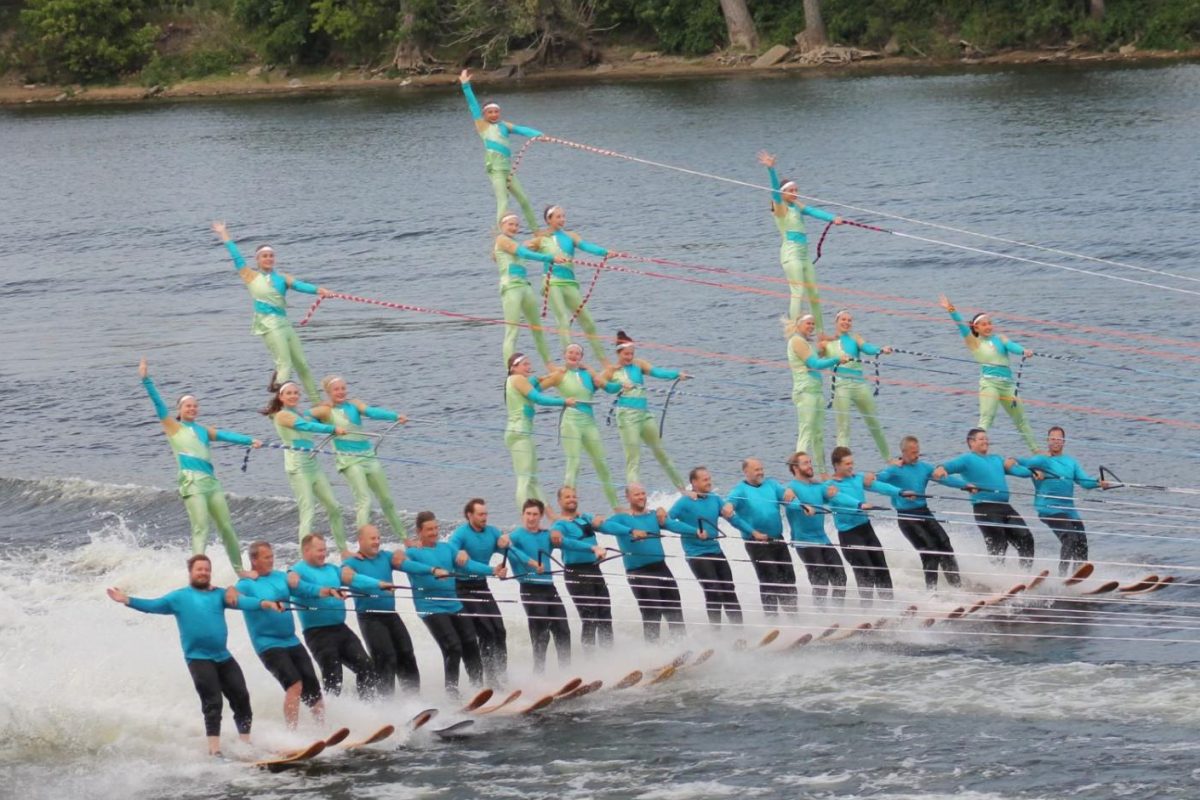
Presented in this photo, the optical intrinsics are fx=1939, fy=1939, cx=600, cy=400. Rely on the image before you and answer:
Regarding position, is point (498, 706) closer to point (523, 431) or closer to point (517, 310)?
point (523, 431)

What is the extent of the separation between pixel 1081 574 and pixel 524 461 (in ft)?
20.3

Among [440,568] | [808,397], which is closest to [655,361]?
[808,397]

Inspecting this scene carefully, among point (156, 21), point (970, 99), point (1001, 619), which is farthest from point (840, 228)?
point (156, 21)

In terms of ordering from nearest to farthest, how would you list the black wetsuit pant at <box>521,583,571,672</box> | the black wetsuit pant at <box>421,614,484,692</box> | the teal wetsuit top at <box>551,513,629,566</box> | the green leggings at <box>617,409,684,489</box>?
the black wetsuit pant at <box>421,614,484,692</box> → the teal wetsuit top at <box>551,513,629,566</box> → the black wetsuit pant at <box>521,583,571,672</box> → the green leggings at <box>617,409,684,489</box>

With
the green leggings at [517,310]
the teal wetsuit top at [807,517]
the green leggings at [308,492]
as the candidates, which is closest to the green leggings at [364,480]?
the green leggings at [308,492]

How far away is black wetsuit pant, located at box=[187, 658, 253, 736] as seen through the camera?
17516 mm

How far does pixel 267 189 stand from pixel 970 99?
66.5 ft

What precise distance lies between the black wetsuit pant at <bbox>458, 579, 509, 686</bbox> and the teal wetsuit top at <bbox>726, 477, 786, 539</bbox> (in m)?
2.70

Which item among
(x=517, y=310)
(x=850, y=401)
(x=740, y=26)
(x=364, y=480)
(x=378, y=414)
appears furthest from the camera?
(x=740, y=26)

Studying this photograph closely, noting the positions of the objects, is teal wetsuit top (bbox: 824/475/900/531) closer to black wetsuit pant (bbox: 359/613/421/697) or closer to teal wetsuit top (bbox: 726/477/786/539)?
teal wetsuit top (bbox: 726/477/786/539)

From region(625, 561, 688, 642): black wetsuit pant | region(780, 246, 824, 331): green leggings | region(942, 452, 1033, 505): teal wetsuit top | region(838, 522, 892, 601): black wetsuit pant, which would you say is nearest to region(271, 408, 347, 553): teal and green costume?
region(625, 561, 688, 642): black wetsuit pant

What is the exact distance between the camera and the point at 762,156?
75.4ft

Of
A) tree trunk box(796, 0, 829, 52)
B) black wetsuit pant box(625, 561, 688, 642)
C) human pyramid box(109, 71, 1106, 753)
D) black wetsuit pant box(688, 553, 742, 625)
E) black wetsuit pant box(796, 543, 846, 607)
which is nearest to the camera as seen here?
human pyramid box(109, 71, 1106, 753)

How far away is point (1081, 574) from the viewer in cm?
2116
